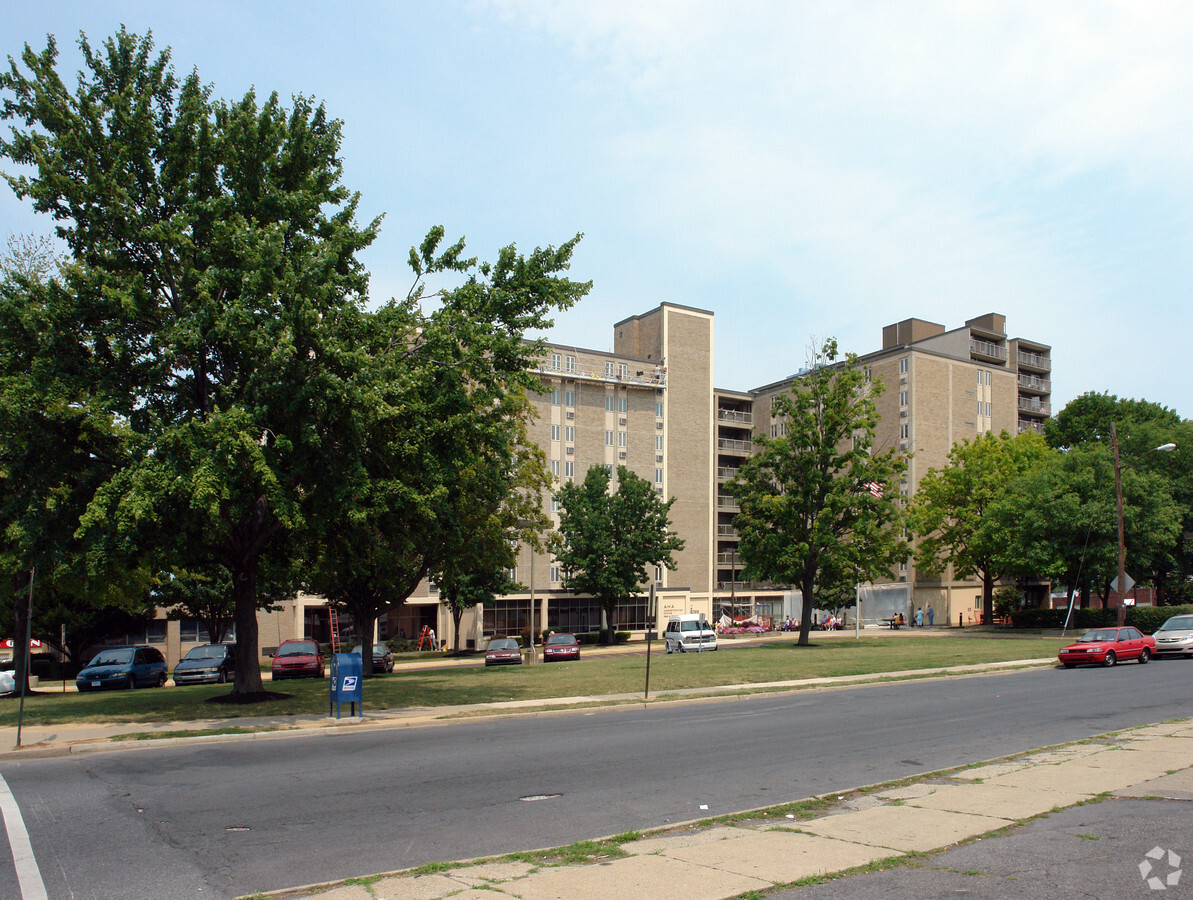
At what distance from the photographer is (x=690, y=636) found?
48219 millimetres

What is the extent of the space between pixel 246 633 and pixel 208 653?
1441 centimetres

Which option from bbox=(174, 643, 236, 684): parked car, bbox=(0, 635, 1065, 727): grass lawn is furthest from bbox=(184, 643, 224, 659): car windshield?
bbox=(0, 635, 1065, 727): grass lawn

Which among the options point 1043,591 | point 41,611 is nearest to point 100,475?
point 41,611

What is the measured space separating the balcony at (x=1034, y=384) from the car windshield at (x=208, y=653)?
294ft

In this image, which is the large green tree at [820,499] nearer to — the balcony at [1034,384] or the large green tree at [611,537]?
the large green tree at [611,537]

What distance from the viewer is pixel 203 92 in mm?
20578

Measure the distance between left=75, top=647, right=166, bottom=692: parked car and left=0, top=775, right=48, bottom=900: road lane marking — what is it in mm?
22113

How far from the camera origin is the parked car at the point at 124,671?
99.1 feet

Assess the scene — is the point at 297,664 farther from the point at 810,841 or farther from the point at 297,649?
the point at 810,841

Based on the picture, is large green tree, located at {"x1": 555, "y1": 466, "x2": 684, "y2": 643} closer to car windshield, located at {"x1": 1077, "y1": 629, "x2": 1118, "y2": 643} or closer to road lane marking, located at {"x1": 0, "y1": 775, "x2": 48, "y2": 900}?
car windshield, located at {"x1": 1077, "y1": 629, "x2": 1118, "y2": 643}

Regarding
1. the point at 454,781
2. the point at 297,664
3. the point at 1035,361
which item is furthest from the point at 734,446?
the point at 454,781

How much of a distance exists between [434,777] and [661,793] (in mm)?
3045

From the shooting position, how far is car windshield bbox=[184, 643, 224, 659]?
3344 cm

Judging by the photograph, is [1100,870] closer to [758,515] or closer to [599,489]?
[758,515]
